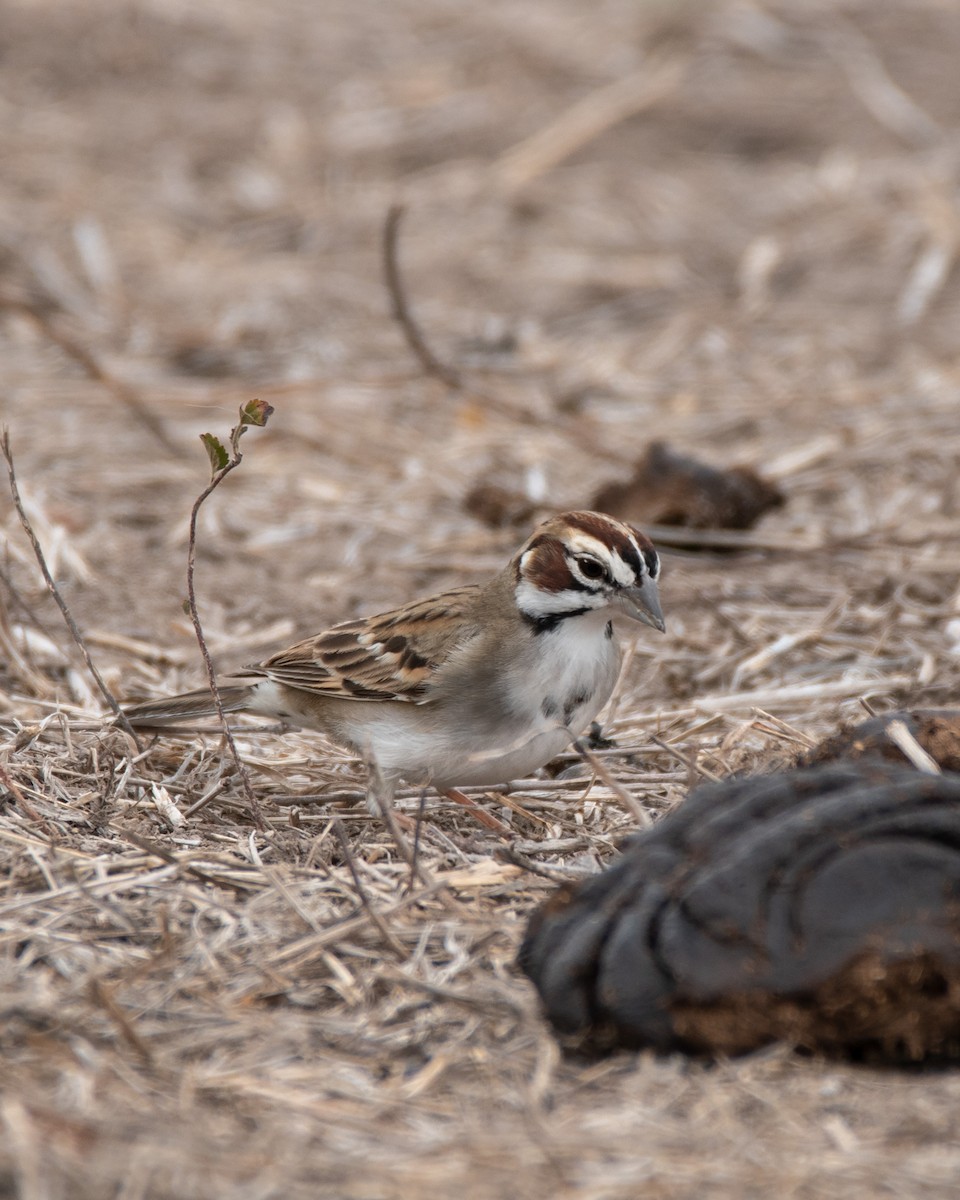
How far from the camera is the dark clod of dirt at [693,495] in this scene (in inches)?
324

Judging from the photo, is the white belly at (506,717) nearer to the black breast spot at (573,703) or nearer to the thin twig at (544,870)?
the black breast spot at (573,703)

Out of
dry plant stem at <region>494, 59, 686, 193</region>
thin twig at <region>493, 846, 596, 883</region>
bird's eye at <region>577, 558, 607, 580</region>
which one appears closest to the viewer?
thin twig at <region>493, 846, 596, 883</region>

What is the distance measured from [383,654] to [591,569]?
84 cm

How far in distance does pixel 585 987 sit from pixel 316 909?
988 mm

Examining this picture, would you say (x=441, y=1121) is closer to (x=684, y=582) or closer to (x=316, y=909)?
(x=316, y=909)

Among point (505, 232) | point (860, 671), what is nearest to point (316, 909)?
point (860, 671)

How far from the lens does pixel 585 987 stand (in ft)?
12.4

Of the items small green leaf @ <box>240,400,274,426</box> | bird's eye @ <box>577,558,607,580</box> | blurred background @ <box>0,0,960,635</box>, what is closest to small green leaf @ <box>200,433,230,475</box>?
small green leaf @ <box>240,400,274,426</box>

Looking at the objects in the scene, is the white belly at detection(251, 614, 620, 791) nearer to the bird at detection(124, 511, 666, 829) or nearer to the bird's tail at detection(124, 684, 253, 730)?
the bird at detection(124, 511, 666, 829)

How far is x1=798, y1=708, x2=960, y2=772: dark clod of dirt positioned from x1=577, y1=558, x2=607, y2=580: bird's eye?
1.16m

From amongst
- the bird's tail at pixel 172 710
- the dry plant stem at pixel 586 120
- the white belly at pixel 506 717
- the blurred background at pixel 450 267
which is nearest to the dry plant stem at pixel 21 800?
the bird's tail at pixel 172 710

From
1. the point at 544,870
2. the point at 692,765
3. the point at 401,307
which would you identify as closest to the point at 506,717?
the point at 692,765

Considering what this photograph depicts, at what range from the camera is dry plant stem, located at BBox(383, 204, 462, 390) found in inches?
348

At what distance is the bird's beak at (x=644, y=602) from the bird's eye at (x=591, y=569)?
91 mm
